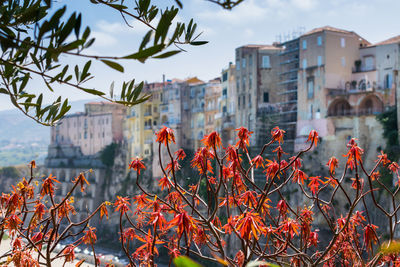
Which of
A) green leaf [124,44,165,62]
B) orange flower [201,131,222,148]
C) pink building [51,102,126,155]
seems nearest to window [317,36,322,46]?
pink building [51,102,126,155]

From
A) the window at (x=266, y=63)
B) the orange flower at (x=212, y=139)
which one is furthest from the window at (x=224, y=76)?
the orange flower at (x=212, y=139)

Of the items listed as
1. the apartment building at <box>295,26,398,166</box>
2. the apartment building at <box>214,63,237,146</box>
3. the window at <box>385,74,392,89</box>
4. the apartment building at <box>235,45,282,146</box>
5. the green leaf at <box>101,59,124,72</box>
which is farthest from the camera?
the apartment building at <box>214,63,237,146</box>

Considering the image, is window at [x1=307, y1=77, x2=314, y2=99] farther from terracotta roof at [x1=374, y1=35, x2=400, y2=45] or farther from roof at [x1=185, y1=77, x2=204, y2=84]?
roof at [x1=185, y1=77, x2=204, y2=84]

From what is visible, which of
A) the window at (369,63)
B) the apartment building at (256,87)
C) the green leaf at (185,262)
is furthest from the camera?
the apartment building at (256,87)

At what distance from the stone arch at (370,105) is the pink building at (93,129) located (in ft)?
133

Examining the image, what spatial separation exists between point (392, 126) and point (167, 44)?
1430 inches

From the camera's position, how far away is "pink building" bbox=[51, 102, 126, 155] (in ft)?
234

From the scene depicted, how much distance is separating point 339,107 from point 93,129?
43.9m

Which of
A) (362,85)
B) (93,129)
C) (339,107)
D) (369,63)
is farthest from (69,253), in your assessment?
(93,129)

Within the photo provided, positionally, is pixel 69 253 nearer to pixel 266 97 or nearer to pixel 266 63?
pixel 266 97

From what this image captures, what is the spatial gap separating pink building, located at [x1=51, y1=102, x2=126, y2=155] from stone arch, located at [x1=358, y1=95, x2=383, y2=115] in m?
40.5

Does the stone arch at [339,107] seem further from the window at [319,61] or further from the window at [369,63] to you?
the window at [369,63]

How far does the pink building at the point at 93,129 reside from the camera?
2803 inches

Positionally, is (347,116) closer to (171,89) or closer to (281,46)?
(281,46)
